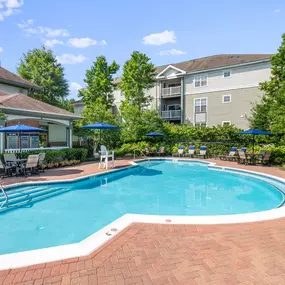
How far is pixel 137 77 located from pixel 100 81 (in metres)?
5.79

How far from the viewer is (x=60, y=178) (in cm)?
978

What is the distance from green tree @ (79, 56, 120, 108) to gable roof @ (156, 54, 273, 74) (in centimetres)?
962

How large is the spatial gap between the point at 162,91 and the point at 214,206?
2252 cm

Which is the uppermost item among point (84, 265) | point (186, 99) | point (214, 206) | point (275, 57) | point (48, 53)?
point (48, 53)

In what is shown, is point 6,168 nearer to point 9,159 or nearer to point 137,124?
point 9,159

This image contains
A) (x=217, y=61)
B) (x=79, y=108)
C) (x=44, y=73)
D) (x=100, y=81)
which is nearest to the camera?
(x=217, y=61)

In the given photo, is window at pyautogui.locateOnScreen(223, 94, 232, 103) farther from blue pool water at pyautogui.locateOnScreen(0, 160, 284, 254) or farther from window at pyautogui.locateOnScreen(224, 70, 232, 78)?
blue pool water at pyautogui.locateOnScreen(0, 160, 284, 254)

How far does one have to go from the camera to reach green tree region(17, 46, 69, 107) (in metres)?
30.5

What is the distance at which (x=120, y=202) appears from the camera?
25.1ft

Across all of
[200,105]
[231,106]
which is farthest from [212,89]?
[231,106]

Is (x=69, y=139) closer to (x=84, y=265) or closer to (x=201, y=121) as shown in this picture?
(x=84, y=265)

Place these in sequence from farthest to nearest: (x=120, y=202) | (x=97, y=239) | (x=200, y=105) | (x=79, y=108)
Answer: (x=79, y=108), (x=200, y=105), (x=120, y=202), (x=97, y=239)

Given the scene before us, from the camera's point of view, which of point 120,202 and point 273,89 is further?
point 273,89

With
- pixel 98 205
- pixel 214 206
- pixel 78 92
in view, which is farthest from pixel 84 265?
pixel 78 92
